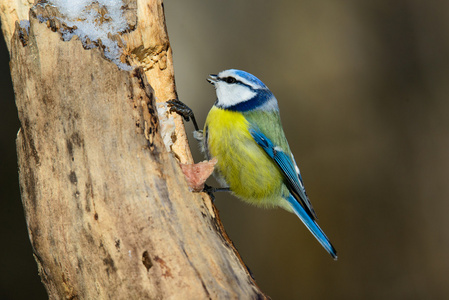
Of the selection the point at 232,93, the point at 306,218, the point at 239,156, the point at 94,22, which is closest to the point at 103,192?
the point at 94,22

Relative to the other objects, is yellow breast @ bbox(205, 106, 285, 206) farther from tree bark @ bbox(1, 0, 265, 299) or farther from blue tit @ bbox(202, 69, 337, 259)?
tree bark @ bbox(1, 0, 265, 299)

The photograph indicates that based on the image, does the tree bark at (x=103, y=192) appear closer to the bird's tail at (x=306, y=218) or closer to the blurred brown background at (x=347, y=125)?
the bird's tail at (x=306, y=218)

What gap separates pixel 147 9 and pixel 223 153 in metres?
0.64

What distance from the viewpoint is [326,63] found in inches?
133

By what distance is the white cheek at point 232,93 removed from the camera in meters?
2.06

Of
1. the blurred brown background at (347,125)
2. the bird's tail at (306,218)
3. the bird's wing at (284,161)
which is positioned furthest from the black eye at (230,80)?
the blurred brown background at (347,125)

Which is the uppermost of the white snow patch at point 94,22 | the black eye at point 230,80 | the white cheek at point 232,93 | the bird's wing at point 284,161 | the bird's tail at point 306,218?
the white snow patch at point 94,22

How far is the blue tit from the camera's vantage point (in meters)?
1.96

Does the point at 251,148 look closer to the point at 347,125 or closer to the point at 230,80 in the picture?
the point at 230,80

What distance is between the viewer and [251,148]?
1976 mm

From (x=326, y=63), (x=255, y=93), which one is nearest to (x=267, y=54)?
(x=326, y=63)

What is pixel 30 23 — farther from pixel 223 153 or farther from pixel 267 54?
pixel 267 54

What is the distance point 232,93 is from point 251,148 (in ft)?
0.88

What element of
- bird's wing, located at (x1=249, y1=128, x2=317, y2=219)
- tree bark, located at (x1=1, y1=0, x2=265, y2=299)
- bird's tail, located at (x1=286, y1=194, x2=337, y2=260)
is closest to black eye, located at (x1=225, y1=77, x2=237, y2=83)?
bird's wing, located at (x1=249, y1=128, x2=317, y2=219)
